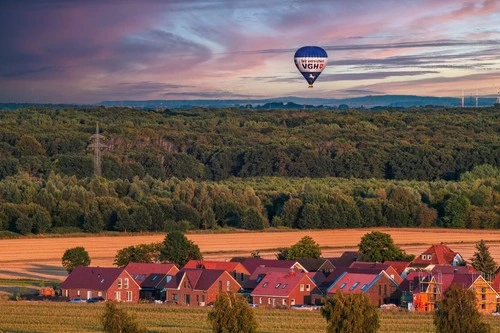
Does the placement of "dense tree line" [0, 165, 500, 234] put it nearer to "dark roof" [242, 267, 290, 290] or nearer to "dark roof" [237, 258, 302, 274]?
"dark roof" [237, 258, 302, 274]

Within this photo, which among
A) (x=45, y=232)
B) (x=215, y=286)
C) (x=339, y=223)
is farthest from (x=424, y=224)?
(x=215, y=286)

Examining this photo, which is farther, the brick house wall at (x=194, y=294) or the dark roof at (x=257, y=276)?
the dark roof at (x=257, y=276)

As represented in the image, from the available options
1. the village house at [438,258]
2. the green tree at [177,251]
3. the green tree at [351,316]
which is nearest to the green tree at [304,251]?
the green tree at [177,251]

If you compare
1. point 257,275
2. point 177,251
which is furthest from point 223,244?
point 257,275

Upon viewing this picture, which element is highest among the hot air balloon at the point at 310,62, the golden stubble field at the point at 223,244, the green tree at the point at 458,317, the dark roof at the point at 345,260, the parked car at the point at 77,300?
the hot air balloon at the point at 310,62

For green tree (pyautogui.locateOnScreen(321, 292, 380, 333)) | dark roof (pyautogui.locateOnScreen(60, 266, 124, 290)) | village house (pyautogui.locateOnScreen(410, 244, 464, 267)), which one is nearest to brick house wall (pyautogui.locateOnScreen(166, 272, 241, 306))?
dark roof (pyautogui.locateOnScreen(60, 266, 124, 290))

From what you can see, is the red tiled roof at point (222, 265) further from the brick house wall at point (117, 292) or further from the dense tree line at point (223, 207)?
the dense tree line at point (223, 207)

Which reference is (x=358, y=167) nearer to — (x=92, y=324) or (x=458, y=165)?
(x=458, y=165)
